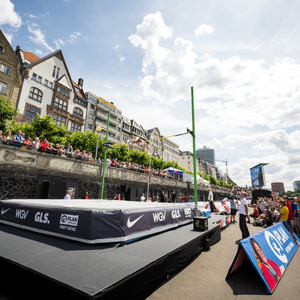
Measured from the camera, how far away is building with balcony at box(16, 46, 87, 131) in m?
29.9

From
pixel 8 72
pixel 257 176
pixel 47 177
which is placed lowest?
pixel 47 177

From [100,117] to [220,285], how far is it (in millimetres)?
45723

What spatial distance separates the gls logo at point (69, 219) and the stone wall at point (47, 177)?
10.1m

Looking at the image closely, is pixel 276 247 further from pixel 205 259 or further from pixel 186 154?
pixel 186 154

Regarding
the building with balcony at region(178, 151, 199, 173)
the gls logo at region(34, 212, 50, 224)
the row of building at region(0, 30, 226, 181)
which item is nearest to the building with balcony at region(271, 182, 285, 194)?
the building with balcony at region(178, 151, 199, 173)

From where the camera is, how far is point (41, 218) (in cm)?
529

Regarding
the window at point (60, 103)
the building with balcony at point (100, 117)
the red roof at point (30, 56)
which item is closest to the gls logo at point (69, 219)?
the window at point (60, 103)

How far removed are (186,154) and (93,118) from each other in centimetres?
7745

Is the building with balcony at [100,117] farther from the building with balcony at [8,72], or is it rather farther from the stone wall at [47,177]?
the stone wall at [47,177]

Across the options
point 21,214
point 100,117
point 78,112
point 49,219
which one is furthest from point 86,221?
point 100,117

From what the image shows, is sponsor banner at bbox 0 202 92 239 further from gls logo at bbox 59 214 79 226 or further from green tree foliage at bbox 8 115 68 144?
green tree foliage at bbox 8 115 68 144

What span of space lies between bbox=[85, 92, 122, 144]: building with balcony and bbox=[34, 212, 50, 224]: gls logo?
38314mm

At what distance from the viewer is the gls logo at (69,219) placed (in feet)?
15.4

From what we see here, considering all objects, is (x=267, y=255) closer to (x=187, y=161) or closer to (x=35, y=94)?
(x=35, y=94)
